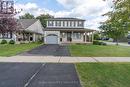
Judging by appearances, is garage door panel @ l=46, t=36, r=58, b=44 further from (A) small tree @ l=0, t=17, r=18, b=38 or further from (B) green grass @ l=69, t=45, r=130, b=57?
(A) small tree @ l=0, t=17, r=18, b=38

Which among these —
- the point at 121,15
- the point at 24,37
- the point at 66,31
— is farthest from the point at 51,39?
the point at 121,15

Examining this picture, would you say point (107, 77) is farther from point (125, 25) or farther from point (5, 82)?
point (5, 82)

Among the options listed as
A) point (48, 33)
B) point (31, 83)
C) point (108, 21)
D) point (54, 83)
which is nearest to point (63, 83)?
point (54, 83)

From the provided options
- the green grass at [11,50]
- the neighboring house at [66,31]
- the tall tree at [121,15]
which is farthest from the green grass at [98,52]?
the neighboring house at [66,31]

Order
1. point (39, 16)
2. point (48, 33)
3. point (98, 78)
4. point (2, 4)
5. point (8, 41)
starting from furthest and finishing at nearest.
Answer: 1. point (39, 16)
2. point (48, 33)
3. point (8, 41)
4. point (2, 4)
5. point (98, 78)

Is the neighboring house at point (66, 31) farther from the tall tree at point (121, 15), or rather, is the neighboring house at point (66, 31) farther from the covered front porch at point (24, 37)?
the tall tree at point (121, 15)

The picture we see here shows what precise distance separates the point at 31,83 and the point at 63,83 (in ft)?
4.08

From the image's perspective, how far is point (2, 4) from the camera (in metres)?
29.4

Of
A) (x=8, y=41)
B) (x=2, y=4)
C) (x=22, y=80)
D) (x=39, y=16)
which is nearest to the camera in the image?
(x=22, y=80)

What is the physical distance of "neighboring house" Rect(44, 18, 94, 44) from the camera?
190 feet

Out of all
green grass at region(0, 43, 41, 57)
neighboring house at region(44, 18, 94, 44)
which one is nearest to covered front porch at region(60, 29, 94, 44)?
neighboring house at region(44, 18, 94, 44)

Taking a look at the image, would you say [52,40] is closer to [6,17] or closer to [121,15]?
[6,17]

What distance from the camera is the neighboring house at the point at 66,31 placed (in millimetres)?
57903

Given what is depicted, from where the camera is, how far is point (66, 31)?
5916 centimetres
